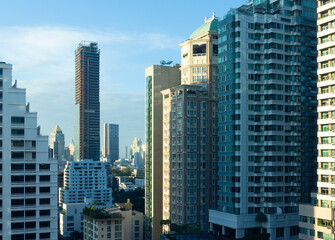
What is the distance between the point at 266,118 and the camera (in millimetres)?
127812

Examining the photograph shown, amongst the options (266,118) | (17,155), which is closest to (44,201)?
(17,155)

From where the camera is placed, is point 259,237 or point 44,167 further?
point 259,237

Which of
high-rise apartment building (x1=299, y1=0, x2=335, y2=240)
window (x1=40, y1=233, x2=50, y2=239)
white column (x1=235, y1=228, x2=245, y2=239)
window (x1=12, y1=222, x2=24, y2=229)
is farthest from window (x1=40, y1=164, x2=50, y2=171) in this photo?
high-rise apartment building (x1=299, y1=0, x2=335, y2=240)

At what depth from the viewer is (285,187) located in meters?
128

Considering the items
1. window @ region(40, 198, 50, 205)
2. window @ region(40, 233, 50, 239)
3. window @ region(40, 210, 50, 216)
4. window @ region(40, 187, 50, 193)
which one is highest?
window @ region(40, 187, 50, 193)

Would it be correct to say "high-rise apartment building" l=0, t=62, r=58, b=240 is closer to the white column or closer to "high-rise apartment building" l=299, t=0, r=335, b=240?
the white column

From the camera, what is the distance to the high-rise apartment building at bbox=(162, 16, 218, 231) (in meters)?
148

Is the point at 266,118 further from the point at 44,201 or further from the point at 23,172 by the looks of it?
→ the point at 23,172

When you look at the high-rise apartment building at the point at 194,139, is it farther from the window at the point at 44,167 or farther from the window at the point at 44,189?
the window at the point at 44,189

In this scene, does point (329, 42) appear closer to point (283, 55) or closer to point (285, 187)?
point (283, 55)

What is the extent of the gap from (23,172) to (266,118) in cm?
6604

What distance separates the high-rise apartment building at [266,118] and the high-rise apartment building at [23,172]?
5080 cm

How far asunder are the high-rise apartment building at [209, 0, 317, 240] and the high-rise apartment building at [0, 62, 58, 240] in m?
50.8

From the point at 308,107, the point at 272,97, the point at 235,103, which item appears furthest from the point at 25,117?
the point at 308,107
